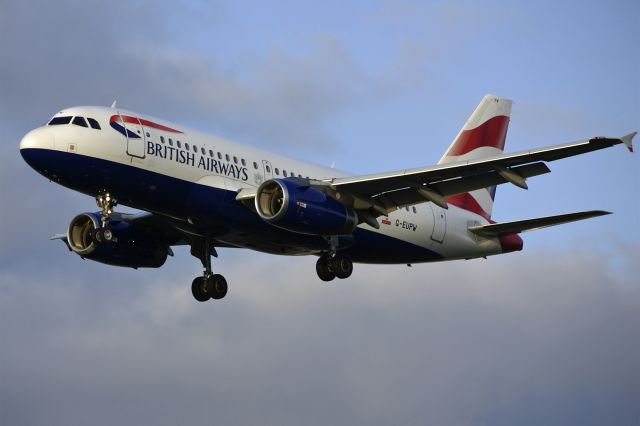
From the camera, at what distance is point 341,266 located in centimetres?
4853

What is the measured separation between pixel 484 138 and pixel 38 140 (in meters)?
22.7

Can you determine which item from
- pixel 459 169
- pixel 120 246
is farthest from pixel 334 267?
pixel 120 246

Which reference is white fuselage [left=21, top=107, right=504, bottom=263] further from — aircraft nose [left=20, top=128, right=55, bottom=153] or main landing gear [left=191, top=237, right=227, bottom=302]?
main landing gear [left=191, top=237, right=227, bottom=302]

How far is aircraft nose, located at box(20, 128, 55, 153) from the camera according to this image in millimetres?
42719

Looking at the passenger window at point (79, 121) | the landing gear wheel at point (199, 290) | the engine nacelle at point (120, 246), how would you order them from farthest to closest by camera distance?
the landing gear wheel at point (199, 290) < the engine nacelle at point (120, 246) < the passenger window at point (79, 121)

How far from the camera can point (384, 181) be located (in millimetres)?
45438

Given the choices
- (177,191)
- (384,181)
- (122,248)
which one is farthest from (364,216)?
(122,248)

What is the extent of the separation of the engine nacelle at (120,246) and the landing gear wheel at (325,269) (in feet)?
23.8

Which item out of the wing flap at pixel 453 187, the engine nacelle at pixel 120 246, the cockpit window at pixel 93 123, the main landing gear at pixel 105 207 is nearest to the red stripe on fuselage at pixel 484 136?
the wing flap at pixel 453 187

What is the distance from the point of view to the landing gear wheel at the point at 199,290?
51375mm

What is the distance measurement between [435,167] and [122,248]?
1451cm

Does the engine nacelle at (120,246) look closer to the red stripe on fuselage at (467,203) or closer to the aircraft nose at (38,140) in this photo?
the aircraft nose at (38,140)

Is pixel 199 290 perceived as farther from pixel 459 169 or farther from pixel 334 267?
pixel 459 169

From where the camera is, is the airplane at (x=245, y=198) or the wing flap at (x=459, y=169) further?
the airplane at (x=245, y=198)
